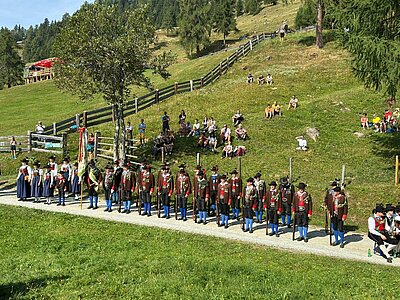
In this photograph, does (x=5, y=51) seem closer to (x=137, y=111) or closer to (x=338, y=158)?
(x=137, y=111)

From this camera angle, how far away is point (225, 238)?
15758 millimetres

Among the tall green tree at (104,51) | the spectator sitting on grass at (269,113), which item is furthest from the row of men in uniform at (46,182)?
the spectator sitting on grass at (269,113)

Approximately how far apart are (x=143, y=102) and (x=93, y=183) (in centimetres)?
1852

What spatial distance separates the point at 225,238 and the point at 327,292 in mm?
5906

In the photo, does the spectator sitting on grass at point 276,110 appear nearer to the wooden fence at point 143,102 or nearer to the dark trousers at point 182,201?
the wooden fence at point 143,102

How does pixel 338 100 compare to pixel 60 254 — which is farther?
pixel 338 100

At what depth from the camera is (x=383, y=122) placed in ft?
96.0

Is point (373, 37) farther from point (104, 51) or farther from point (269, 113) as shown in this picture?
point (104, 51)

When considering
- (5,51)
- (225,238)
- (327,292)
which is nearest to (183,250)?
(225,238)

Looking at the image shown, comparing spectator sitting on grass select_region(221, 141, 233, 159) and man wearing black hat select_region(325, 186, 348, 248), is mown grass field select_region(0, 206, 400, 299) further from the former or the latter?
spectator sitting on grass select_region(221, 141, 233, 159)

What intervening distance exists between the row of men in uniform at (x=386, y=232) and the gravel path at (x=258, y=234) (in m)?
0.31

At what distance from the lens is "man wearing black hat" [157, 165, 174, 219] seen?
18703 millimetres

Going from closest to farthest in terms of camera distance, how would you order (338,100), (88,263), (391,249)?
(88,263), (391,249), (338,100)

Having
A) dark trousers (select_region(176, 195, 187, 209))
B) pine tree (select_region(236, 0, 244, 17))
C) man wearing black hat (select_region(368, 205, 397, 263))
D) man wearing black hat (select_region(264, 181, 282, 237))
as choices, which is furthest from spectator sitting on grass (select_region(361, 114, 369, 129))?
→ pine tree (select_region(236, 0, 244, 17))
